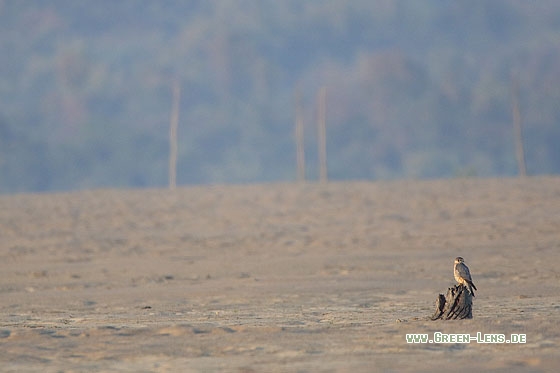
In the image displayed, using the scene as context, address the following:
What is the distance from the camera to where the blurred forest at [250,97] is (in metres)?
70.8

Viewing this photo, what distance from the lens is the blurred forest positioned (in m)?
70.8

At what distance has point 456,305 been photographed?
8.52 m

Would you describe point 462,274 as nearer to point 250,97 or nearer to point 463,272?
point 463,272

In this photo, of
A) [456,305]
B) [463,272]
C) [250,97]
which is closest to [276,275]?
[456,305]

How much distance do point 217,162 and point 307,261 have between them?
2261 inches

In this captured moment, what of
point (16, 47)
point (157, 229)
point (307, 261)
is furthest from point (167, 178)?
point (307, 261)

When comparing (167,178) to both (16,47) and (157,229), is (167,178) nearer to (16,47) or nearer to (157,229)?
(16,47)

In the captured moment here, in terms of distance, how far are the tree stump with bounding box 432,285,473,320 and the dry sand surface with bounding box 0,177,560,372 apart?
22 centimetres

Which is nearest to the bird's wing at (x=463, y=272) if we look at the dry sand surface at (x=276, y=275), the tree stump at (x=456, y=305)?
the tree stump at (x=456, y=305)

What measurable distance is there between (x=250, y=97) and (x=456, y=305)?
77.1 meters

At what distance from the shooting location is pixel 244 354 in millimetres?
7246

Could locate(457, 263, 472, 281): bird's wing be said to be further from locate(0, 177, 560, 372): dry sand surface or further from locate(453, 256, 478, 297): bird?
locate(0, 177, 560, 372): dry sand surface

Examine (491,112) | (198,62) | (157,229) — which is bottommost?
(157,229)

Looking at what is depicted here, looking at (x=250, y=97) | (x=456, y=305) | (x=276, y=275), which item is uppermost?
(x=250, y=97)
